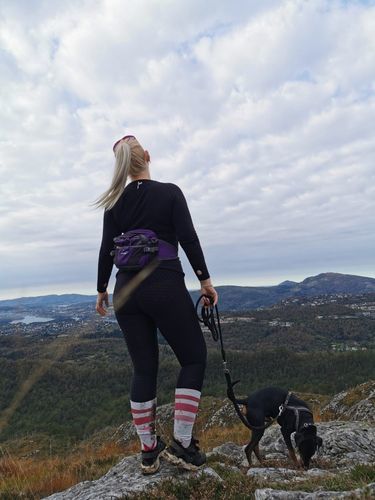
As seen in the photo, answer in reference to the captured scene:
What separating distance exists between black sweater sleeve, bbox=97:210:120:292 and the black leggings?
1.30 feet

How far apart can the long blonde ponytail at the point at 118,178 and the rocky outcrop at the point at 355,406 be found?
336 inches

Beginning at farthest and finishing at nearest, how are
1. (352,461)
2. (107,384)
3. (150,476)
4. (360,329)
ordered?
(360,329) < (107,384) < (352,461) < (150,476)

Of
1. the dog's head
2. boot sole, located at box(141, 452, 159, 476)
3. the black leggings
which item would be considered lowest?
the dog's head

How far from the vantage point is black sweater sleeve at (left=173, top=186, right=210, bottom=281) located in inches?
144

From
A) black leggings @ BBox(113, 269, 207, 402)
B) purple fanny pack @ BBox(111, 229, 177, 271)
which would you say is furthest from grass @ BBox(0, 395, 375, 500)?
purple fanny pack @ BBox(111, 229, 177, 271)

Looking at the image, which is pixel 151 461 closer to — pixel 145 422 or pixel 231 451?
pixel 145 422

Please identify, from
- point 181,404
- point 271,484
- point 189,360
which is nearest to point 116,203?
point 189,360

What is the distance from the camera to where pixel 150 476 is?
3787mm

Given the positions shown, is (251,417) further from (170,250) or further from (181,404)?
(170,250)

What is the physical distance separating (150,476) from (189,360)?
1.19 meters

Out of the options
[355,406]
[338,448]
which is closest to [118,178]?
[338,448]

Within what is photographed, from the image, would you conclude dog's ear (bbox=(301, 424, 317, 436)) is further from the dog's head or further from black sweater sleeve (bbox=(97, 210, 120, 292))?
black sweater sleeve (bbox=(97, 210, 120, 292))

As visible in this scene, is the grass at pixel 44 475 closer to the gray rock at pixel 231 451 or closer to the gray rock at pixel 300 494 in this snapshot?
the gray rock at pixel 231 451

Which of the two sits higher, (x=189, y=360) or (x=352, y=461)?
(x=189, y=360)
